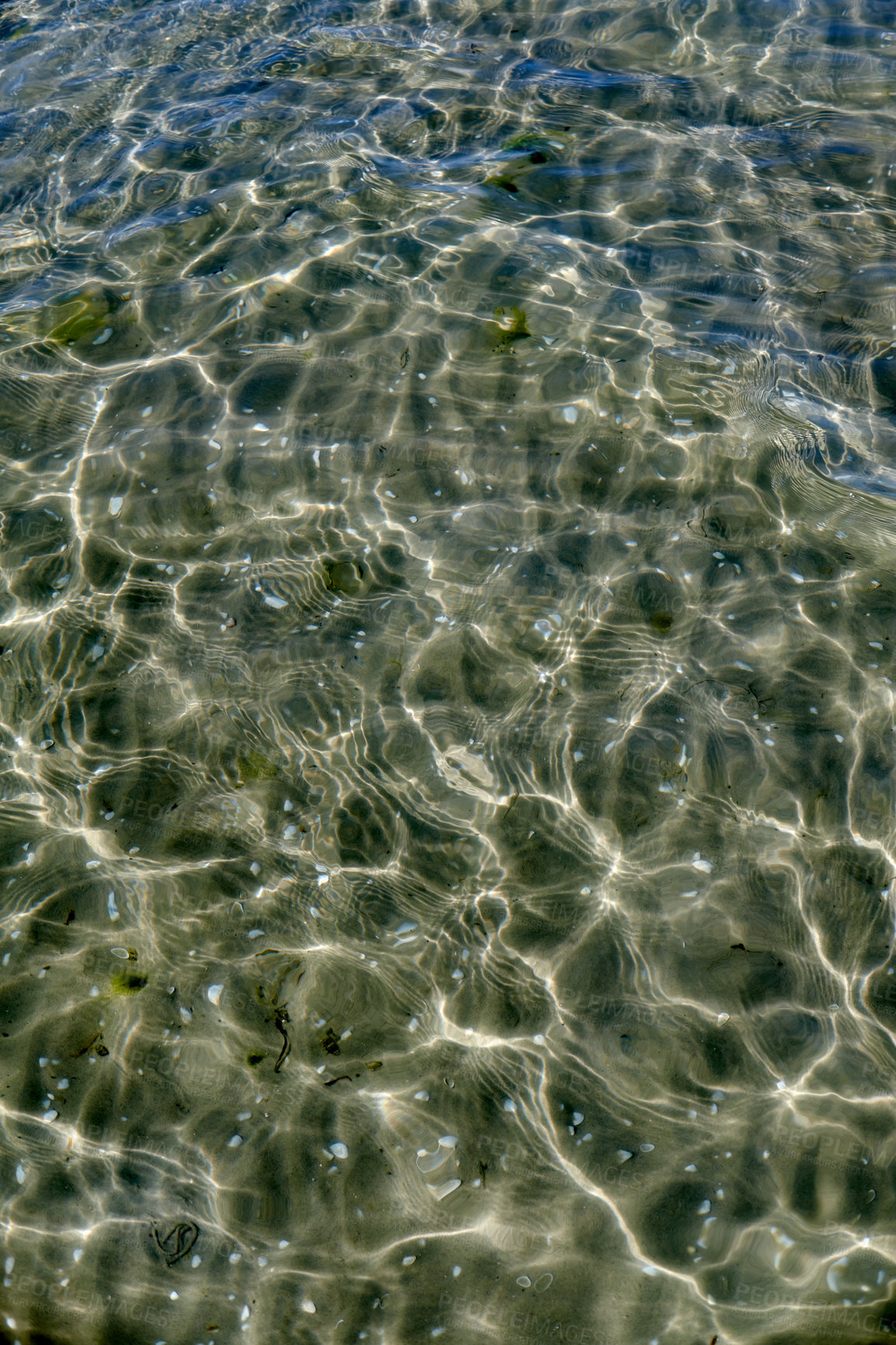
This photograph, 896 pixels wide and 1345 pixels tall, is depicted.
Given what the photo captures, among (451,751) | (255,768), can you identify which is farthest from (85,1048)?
(451,751)

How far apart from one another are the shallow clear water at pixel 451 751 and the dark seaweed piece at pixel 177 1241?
0.01 m

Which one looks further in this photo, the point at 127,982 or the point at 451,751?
the point at 451,751

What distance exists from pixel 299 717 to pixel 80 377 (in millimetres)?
3094

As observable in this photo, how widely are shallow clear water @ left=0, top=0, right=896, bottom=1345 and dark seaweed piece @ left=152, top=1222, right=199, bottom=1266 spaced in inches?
0.4

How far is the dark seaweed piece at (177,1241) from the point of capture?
3.23 metres

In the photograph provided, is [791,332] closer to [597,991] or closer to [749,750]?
[749,750]

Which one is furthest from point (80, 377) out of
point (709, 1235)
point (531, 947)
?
point (709, 1235)

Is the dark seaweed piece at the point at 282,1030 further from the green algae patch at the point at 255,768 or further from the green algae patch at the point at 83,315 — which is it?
the green algae patch at the point at 83,315

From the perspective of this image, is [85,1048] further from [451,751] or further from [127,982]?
[451,751]

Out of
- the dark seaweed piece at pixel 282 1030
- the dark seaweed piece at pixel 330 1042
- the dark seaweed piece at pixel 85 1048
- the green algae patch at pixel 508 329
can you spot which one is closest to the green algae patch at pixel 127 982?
the dark seaweed piece at pixel 85 1048

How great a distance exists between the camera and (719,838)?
13.0 feet

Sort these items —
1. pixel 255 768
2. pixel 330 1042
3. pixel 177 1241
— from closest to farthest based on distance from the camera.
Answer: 1. pixel 177 1241
2. pixel 330 1042
3. pixel 255 768

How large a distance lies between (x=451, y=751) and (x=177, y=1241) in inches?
86.7

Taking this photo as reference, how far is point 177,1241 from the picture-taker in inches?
128
